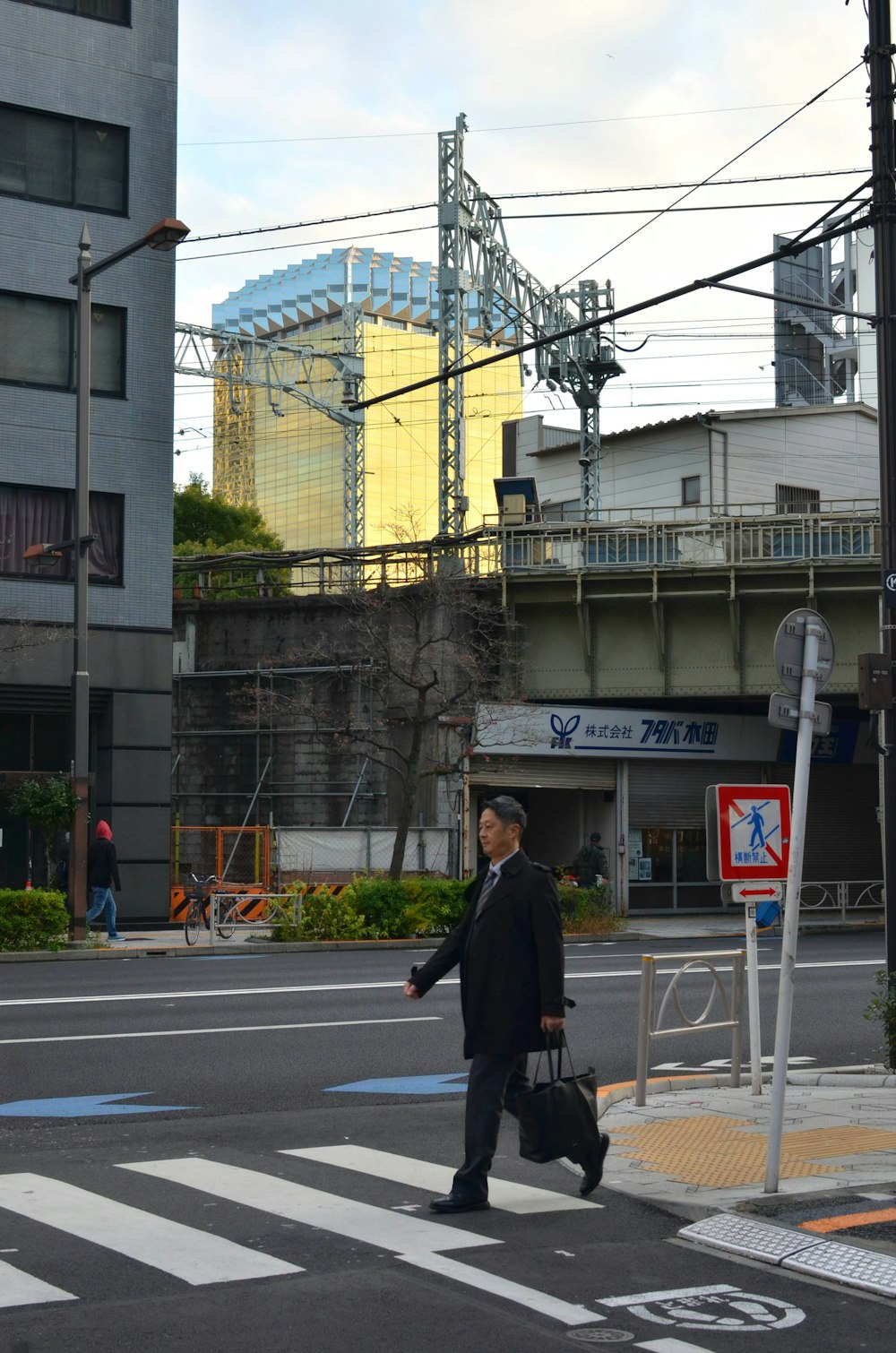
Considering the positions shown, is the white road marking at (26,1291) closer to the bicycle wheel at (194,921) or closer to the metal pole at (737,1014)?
the metal pole at (737,1014)

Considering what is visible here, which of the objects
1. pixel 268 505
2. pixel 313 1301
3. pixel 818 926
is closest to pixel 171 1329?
pixel 313 1301

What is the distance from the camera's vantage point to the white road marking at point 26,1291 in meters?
5.65

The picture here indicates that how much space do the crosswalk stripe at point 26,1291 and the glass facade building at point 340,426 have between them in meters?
105

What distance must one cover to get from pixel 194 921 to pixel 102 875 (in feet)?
5.66

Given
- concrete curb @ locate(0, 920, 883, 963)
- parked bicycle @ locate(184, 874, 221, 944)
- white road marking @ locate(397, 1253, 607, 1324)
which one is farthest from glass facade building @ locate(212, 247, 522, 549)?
white road marking @ locate(397, 1253, 607, 1324)

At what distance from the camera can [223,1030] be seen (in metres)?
14.0

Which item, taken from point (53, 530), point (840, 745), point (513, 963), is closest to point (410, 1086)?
point (513, 963)

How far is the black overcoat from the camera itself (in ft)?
23.7

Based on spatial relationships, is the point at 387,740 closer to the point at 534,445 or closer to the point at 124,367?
the point at 124,367

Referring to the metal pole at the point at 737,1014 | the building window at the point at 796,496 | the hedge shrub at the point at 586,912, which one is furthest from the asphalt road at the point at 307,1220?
the building window at the point at 796,496

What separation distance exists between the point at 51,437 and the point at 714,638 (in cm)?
1465

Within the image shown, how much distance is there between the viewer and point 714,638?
34.4 m

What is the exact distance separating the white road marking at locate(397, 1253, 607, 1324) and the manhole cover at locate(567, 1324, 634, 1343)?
92 millimetres

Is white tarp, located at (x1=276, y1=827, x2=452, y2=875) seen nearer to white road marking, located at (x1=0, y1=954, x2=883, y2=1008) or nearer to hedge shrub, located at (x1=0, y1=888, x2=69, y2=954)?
hedge shrub, located at (x1=0, y1=888, x2=69, y2=954)
